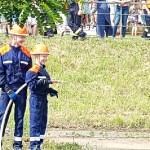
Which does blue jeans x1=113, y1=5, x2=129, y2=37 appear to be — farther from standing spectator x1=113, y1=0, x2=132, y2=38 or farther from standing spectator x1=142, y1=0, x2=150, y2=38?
standing spectator x1=142, y1=0, x2=150, y2=38

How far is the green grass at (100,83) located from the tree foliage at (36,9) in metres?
5.75

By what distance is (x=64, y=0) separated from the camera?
8.80m

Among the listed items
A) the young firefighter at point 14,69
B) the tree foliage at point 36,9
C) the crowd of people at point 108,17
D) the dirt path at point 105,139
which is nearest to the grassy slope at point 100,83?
the crowd of people at point 108,17

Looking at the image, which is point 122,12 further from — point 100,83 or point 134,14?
point 100,83

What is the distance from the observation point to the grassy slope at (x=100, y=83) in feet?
51.9

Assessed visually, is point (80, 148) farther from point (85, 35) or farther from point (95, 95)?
point (85, 35)

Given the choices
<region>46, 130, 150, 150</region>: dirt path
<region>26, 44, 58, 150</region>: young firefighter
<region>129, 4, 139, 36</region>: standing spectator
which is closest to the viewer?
<region>26, 44, 58, 150</region>: young firefighter

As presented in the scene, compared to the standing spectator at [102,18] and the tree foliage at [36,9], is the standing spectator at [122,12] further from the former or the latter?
the tree foliage at [36,9]

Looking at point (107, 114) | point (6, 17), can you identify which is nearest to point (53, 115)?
point (107, 114)

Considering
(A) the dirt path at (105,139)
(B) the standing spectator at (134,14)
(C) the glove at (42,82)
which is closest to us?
(C) the glove at (42,82)

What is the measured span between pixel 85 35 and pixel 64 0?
40.4ft

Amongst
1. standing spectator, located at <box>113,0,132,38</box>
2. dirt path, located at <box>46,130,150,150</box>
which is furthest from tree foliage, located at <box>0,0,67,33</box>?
standing spectator, located at <box>113,0,132,38</box>

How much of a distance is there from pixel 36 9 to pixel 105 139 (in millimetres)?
6135

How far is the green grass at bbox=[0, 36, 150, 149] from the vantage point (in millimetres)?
15766
